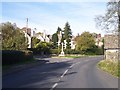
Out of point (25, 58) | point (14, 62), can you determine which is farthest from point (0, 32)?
point (14, 62)

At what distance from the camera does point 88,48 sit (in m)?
112

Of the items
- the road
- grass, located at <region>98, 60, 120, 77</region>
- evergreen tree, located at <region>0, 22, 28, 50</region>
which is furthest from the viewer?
evergreen tree, located at <region>0, 22, 28, 50</region>

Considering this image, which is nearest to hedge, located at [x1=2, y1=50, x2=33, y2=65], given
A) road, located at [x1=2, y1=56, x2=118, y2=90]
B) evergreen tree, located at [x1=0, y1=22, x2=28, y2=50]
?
evergreen tree, located at [x1=0, y1=22, x2=28, y2=50]

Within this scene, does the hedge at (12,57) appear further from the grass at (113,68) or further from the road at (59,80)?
the grass at (113,68)

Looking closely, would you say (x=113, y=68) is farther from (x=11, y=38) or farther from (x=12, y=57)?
(x=11, y=38)

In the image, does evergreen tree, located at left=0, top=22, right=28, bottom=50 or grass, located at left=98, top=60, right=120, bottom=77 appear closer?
grass, located at left=98, top=60, right=120, bottom=77

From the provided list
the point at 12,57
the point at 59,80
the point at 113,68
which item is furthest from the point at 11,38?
the point at 59,80

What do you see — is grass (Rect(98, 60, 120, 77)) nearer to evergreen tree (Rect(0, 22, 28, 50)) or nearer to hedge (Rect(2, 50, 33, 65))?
hedge (Rect(2, 50, 33, 65))

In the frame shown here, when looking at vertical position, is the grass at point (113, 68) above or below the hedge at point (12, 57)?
below

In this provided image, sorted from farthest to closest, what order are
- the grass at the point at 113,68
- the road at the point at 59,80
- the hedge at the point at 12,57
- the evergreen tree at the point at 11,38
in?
1. the evergreen tree at the point at 11,38
2. the hedge at the point at 12,57
3. the grass at the point at 113,68
4. the road at the point at 59,80

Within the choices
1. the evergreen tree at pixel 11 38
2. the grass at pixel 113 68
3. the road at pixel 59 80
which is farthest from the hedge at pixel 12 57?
the grass at pixel 113 68

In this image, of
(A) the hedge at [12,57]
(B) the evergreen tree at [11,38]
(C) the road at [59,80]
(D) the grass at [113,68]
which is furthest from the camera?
(B) the evergreen tree at [11,38]

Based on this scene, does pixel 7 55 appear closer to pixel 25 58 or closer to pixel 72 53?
pixel 25 58

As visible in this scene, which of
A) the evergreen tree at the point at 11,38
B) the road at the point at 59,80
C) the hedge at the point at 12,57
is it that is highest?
the evergreen tree at the point at 11,38
